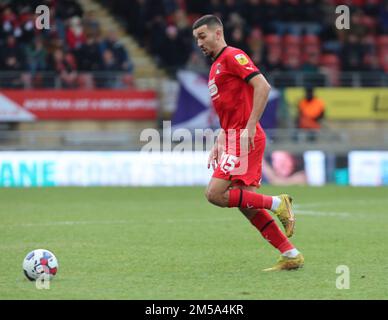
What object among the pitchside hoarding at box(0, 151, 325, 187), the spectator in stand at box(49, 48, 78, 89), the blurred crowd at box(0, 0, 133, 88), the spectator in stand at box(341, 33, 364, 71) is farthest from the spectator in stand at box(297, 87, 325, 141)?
the spectator in stand at box(49, 48, 78, 89)

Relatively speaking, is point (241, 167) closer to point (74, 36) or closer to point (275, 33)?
point (74, 36)

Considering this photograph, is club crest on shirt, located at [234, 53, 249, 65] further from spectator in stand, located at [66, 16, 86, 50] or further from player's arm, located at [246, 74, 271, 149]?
spectator in stand, located at [66, 16, 86, 50]

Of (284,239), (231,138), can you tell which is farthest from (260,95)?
(284,239)

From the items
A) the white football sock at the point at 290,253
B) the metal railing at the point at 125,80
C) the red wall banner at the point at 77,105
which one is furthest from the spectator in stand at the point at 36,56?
the white football sock at the point at 290,253

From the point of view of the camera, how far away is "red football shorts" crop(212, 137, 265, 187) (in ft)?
27.3

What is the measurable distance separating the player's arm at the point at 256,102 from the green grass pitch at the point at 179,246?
46.3 inches

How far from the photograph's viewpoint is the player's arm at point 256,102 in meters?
8.04

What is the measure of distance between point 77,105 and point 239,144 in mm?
13952

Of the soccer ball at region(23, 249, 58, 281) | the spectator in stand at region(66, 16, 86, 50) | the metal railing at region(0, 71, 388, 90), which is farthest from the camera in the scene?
the spectator in stand at region(66, 16, 86, 50)

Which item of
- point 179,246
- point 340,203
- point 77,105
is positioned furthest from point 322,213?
point 77,105

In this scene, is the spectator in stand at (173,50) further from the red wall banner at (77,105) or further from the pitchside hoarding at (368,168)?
the pitchside hoarding at (368,168)

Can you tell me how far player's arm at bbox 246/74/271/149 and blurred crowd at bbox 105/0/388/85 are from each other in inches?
573

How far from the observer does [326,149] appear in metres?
19.8
